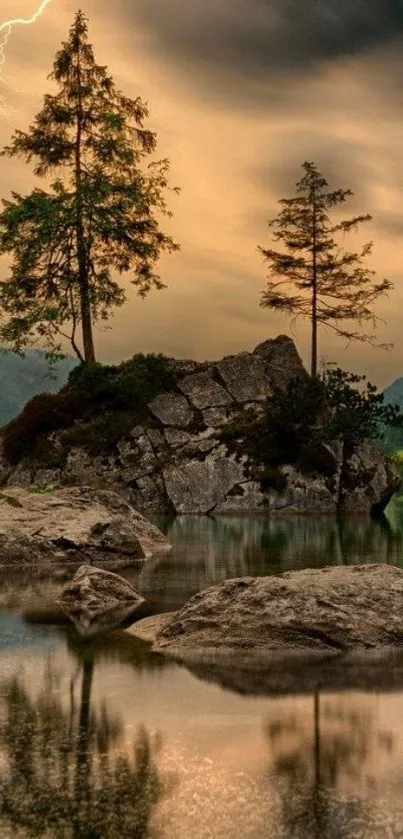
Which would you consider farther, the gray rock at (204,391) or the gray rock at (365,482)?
the gray rock at (204,391)

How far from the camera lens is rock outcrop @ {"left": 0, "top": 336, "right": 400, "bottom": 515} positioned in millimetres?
37062

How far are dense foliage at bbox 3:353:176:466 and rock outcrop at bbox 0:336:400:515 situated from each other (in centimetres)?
49

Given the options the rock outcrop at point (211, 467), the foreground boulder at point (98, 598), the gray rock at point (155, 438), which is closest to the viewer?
the foreground boulder at point (98, 598)

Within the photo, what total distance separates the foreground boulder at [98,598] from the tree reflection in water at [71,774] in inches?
150

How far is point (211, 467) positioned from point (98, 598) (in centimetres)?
2674

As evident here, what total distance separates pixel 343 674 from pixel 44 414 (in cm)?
3603

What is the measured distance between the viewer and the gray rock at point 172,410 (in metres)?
39.9

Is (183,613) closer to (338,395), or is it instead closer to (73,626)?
(73,626)

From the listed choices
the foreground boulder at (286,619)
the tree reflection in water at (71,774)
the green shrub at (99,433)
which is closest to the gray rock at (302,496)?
the green shrub at (99,433)

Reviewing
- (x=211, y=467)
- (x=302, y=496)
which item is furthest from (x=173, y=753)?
(x=302, y=496)

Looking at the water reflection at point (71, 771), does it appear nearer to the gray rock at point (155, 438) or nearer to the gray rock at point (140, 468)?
the gray rock at point (140, 468)

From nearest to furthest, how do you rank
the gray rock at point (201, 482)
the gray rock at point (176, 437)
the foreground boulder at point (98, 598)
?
the foreground boulder at point (98, 598) < the gray rock at point (201, 482) < the gray rock at point (176, 437)

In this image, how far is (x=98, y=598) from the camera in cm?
1078

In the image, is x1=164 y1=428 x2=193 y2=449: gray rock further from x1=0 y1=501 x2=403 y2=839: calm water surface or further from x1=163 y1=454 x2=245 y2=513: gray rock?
x1=0 y1=501 x2=403 y2=839: calm water surface
